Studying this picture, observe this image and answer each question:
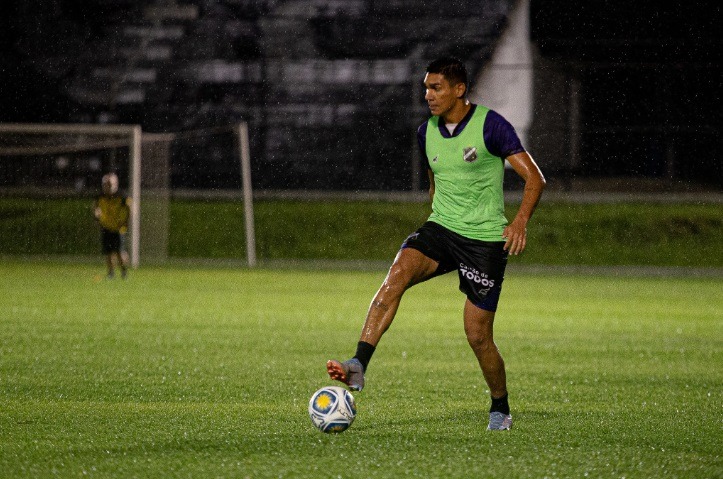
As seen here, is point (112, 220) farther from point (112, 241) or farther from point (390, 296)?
point (390, 296)

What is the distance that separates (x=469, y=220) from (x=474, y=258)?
22 cm

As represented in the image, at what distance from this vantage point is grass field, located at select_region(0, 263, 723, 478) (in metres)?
6.07

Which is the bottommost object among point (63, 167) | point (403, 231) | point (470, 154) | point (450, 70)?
point (403, 231)

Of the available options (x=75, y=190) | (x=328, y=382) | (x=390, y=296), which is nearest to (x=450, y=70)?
(x=390, y=296)

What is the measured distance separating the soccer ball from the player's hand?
1.23 m

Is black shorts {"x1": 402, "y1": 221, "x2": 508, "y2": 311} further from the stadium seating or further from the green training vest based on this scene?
the stadium seating

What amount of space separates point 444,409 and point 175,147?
86.2 feet

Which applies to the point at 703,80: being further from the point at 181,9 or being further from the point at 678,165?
the point at 181,9

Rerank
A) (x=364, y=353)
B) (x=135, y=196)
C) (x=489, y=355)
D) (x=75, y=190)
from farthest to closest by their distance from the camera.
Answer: (x=75, y=190), (x=135, y=196), (x=489, y=355), (x=364, y=353)

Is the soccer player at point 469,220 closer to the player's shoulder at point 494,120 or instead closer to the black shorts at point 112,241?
the player's shoulder at point 494,120

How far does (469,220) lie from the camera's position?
7047mm

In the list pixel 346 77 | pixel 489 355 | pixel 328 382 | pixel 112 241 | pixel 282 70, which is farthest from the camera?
pixel 282 70

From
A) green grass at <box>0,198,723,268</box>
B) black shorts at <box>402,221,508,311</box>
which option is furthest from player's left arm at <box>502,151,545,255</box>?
green grass at <box>0,198,723,268</box>

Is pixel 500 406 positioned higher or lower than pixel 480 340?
lower
